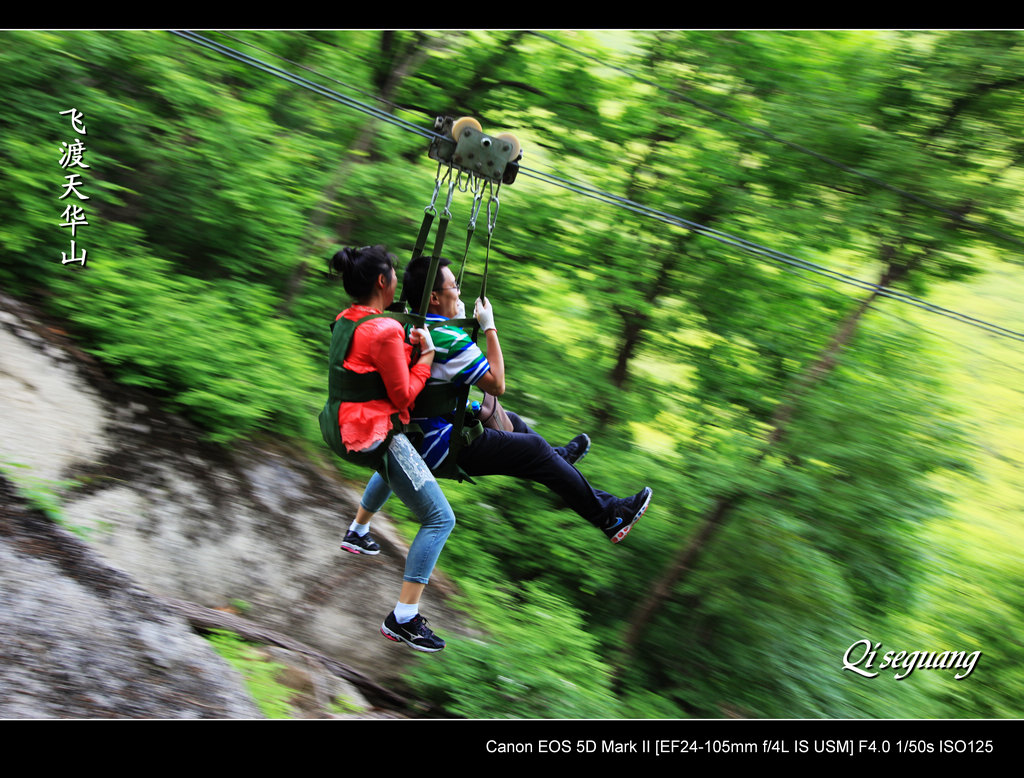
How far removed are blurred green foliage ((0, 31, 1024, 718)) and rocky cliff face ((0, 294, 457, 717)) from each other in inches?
13.9

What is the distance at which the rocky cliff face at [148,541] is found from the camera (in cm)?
301

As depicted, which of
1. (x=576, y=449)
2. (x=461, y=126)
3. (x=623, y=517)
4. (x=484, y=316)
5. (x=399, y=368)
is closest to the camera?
(x=399, y=368)

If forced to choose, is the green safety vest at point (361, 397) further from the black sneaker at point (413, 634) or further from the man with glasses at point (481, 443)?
the black sneaker at point (413, 634)

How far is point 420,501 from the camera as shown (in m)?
2.98

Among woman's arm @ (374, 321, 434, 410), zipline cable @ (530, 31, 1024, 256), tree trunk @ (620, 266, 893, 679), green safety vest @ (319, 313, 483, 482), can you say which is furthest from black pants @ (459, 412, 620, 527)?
zipline cable @ (530, 31, 1024, 256)

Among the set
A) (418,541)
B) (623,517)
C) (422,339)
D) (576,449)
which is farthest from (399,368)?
(576,449)

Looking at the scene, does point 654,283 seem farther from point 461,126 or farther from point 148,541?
point 148,541

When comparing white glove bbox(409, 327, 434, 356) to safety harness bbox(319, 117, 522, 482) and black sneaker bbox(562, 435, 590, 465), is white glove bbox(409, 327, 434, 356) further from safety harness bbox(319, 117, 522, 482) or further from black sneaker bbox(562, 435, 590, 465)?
black sneaker bbox(562, 435, 590, 465)

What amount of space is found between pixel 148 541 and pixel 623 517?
258cm

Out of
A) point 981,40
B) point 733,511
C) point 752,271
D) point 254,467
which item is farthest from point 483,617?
point 981,40

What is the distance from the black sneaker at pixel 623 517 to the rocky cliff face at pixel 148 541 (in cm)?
152

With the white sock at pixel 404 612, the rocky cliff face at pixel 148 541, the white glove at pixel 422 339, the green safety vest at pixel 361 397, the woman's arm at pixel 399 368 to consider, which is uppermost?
the white glove at pixel 422 339

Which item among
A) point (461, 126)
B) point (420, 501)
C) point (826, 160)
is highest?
point (826, 160)

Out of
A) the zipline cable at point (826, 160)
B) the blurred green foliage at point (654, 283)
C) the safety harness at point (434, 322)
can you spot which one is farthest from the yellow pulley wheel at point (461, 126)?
the zipline cable at point (826, 160)
